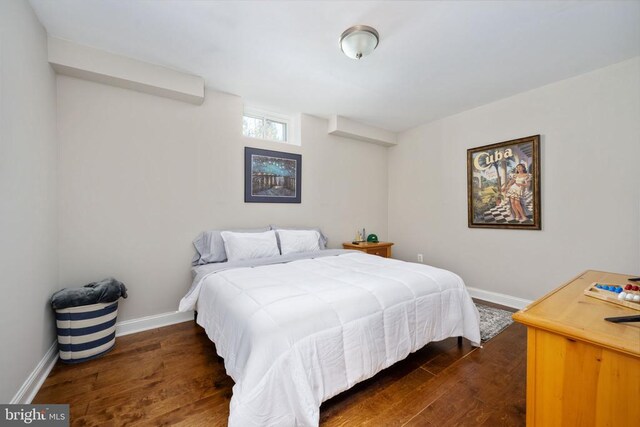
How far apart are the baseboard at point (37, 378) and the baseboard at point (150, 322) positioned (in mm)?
477

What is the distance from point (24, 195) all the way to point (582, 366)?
2976 millimetres

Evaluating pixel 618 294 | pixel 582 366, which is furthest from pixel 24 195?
pixel 618 294

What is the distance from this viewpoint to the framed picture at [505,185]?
3043mm

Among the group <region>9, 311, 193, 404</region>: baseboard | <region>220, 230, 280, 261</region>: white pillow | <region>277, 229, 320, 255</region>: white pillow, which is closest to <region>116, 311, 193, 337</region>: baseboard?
<region>9, 311, 193, 404</region>: baseboard

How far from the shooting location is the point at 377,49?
2297mm

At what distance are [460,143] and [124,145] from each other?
416 centimetres

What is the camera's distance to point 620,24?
198 centimetres

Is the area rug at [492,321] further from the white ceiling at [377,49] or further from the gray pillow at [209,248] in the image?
the gray pillow at [209,248]

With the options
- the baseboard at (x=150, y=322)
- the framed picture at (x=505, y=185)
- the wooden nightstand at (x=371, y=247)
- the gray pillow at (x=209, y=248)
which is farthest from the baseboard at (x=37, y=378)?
the framed picture at (x=505, y=185)

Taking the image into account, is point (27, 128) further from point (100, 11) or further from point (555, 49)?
point (555, 49)

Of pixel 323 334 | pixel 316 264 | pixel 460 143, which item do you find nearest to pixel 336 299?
pixel 323 334

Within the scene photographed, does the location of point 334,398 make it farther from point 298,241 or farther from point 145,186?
point 145,186

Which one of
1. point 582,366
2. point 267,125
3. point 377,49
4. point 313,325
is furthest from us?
point 267,125

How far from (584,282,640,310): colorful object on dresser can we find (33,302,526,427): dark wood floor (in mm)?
841
